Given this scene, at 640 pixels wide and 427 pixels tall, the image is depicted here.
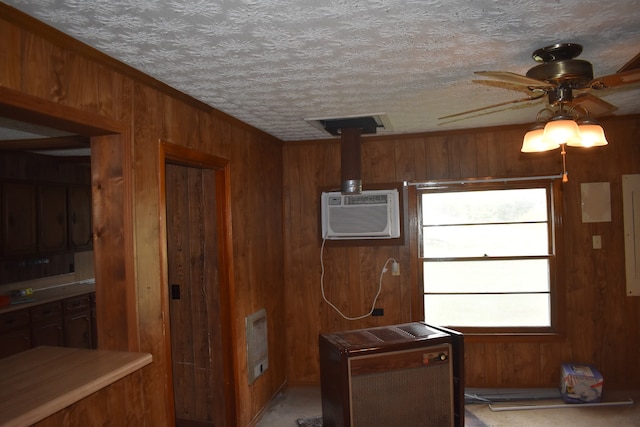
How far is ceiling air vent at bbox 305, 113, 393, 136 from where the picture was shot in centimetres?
324

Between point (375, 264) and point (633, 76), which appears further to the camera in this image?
point (375, 264)

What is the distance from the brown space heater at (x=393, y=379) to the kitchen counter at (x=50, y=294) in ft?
8.07

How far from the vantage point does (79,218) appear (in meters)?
4.85

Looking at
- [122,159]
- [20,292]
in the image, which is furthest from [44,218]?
[122,159]

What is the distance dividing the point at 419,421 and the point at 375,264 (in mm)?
1671

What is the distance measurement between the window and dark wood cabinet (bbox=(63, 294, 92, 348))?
339 cm

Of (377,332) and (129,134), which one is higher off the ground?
(129,134)

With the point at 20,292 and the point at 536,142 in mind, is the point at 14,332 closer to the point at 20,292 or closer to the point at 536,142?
the point at 20,292

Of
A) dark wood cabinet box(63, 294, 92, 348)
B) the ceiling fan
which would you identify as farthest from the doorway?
the ceiling fan

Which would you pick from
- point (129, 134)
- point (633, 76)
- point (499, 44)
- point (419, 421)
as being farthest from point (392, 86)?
point (419, 421)

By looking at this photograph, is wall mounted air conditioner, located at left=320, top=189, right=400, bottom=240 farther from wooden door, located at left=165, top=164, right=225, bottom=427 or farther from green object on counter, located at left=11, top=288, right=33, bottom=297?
green object on counter, located at left=11, top=288, right=33, bottom=297

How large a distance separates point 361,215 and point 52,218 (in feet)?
10.3

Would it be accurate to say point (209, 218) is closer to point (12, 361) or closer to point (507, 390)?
point (12, 361)

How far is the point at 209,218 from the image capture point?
3.06m
